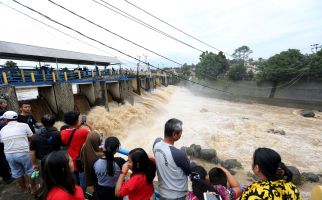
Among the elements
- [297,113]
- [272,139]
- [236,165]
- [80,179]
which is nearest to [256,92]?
[297,113]

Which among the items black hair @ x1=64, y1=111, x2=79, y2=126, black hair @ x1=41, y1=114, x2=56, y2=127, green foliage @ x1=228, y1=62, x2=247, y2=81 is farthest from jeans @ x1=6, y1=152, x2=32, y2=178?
green foliage @ x1=228, y1=62, x2=247, y2=81

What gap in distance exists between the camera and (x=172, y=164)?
7.07 ft

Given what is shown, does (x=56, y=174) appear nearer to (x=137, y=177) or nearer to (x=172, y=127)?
(x=137, y=177)

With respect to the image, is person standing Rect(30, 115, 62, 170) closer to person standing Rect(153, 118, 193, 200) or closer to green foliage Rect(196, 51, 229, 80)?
person standing Rect(153, 118, 193, 200)

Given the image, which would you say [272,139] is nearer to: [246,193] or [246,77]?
[246,193]

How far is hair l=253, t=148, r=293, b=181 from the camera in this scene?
1.67m

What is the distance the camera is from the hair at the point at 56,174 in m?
1.61

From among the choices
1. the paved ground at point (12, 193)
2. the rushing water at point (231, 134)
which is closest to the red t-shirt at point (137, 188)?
the paved ground at point (12, 193)

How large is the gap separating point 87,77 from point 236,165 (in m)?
11.9

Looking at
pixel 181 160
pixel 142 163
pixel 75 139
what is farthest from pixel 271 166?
pixel 75 139

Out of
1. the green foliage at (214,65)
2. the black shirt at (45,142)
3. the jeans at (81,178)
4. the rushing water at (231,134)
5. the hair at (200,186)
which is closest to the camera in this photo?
the hair at (200,186)

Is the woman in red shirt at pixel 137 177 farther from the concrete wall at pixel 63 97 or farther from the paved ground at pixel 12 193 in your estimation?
the concrete wall at pixel 63 97

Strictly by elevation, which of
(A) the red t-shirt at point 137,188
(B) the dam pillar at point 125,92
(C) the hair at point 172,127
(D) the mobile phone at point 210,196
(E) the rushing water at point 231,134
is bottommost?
(E) the rushing water at point 231,134

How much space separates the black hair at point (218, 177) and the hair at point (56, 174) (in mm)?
1232
